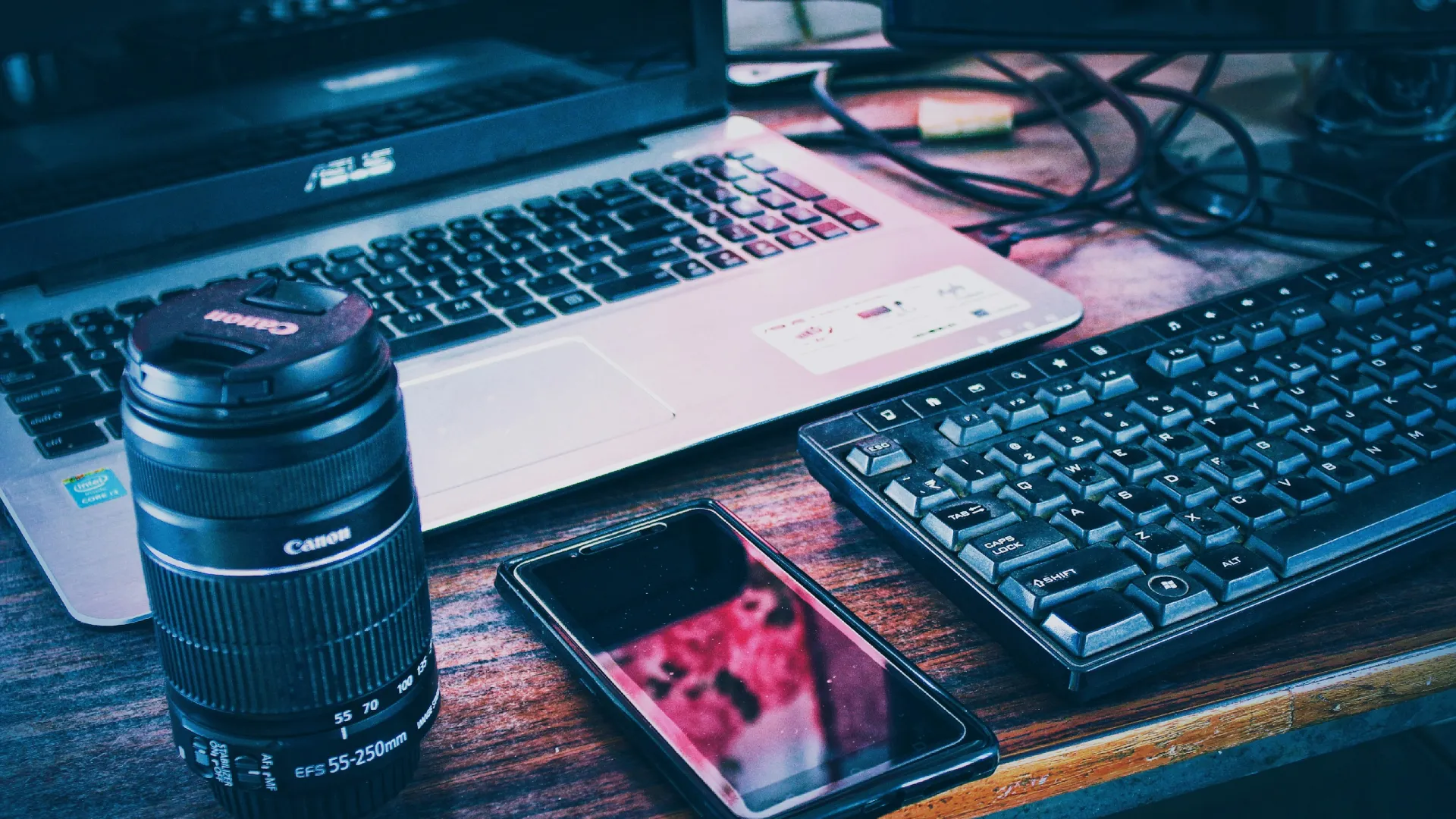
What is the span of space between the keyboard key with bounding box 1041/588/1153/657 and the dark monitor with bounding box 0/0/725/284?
1.48ft

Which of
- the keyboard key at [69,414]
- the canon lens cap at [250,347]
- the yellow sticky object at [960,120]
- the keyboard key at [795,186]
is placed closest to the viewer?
the canon lens cap at [250,347]

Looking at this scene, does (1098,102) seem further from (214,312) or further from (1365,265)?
(214,312)

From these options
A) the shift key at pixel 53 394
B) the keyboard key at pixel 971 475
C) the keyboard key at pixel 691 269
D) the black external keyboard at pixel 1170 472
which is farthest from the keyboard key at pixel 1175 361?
the shift key at pixel 53 394

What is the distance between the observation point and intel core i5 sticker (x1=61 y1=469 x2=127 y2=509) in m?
0.46

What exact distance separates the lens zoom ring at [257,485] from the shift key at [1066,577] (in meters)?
0.20

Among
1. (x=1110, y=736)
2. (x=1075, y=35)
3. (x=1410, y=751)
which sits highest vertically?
(x=1075, y=35)

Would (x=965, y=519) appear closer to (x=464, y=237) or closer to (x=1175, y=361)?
(x=1175, y=361)

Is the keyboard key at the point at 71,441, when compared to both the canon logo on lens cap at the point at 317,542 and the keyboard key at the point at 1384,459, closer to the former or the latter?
the canon logo on lens cap at the point at 317,542

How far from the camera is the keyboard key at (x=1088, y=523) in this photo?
420 millimetres

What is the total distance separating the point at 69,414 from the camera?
1.63 feet

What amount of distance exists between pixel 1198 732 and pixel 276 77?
52 centimetres

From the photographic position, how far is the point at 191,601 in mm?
322

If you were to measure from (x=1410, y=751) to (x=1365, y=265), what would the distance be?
1.41 feet

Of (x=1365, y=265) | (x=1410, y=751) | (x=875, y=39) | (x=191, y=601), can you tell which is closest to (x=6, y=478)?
(x=191, y=601)
